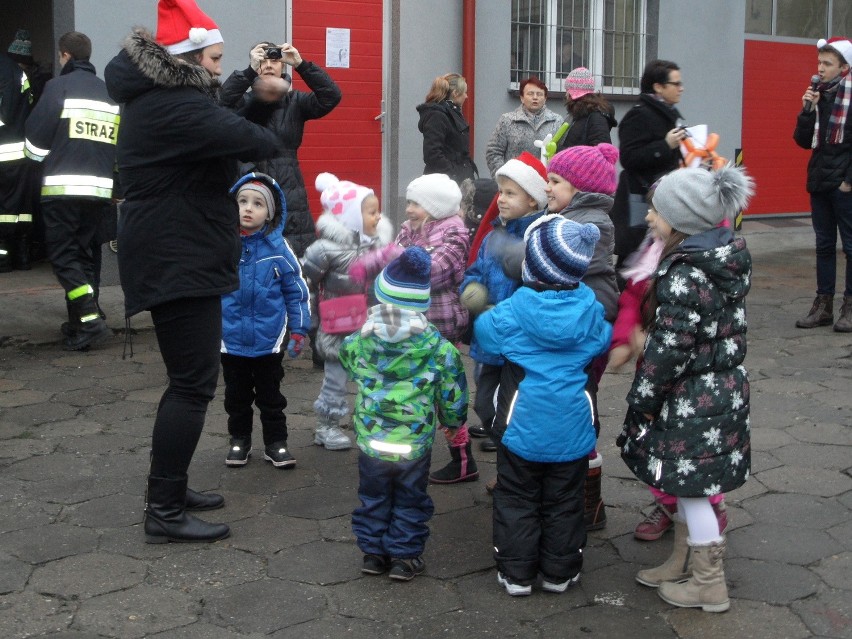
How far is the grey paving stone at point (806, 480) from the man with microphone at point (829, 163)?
3.34 meters

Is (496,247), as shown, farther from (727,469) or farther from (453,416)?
(727,469)

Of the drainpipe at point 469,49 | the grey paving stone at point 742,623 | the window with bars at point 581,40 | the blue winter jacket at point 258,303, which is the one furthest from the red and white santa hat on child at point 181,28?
the window with bars at point 581,40

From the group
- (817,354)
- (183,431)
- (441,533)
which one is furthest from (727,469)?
(817,354)

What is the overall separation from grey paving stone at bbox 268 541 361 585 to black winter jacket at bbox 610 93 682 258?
340cm

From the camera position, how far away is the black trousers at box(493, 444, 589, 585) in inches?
150

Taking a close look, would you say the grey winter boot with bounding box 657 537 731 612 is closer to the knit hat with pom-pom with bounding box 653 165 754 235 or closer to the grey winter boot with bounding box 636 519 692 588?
the grey winter boot with bounding box 636 519 692 588

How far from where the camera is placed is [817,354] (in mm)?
7477

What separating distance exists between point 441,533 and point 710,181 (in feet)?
5.56

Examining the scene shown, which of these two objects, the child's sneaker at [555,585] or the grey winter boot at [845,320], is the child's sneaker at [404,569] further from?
the grey winter boot at [845,320]

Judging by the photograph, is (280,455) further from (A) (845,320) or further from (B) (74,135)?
(A) (845,320)

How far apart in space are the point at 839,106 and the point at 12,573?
638 cm

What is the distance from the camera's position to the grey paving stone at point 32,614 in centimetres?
353

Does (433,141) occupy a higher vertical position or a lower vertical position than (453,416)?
higher

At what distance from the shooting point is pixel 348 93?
10602 mm
